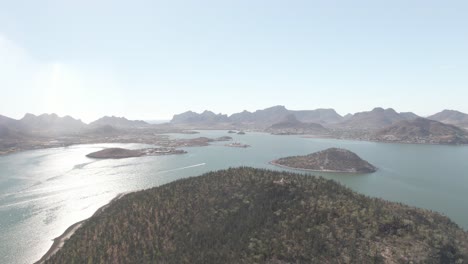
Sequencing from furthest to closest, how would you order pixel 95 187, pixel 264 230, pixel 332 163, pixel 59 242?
pixel 332 163 < pixel 95 187 < pixel 59 242 < pixel 264 230

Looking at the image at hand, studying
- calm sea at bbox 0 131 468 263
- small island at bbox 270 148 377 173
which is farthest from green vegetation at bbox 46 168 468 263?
small island at bbox 270 148 377 173

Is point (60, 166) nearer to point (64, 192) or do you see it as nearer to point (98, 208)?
point (64, 192)

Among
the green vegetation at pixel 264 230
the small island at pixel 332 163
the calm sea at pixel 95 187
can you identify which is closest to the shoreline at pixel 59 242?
the calm sea at pixel 95 187

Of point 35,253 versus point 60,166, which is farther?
point 60,166

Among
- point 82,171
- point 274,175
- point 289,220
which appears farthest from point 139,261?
point 82,171

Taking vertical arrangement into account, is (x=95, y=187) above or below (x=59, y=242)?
above

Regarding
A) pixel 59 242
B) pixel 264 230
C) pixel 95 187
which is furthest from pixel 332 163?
pixel 59 242

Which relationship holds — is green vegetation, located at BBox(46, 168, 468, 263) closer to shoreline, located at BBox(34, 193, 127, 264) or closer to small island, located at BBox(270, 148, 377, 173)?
shoreline, located at BBox(34, 193, 127, 264)

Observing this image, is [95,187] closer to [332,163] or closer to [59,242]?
[59,242]
